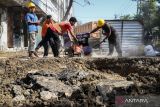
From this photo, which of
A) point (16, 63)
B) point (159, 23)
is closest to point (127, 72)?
point (16, 63)

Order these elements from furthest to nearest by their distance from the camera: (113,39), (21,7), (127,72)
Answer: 1. (21,7)
2. (113,39)
3. (127,72)

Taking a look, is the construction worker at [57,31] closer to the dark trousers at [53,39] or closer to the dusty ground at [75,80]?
the dark trousers at [53,39]

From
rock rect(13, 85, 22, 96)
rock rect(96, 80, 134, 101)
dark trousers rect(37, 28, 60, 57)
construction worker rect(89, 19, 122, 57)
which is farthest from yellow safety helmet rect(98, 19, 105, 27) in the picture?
rock rect(13, 85, 22, 96)

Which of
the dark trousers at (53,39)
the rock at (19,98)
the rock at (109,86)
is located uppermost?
the dark trousers at (53,39)

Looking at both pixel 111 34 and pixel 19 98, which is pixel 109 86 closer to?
pixel 19 98

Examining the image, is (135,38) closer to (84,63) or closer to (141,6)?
(84,63)

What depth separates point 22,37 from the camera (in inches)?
1121

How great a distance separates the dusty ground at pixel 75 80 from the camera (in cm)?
1021

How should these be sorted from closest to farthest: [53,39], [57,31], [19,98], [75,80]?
[19,98] < [75,80] < [57,31] < [53,39]

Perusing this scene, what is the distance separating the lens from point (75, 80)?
11.5 meters

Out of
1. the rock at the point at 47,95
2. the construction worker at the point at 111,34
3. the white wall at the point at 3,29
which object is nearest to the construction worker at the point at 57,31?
the construction worker at the point at 111,34

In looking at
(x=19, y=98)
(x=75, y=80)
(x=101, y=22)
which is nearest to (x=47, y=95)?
(x=19, y=98)

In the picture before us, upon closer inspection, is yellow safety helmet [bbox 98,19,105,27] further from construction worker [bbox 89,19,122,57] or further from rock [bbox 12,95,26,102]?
rock [bbox 12,95,26,102]

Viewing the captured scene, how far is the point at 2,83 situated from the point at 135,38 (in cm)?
1392
